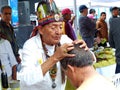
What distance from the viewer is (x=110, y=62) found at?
2.28 metres

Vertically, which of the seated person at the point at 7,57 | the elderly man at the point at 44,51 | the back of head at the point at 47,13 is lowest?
the seated person at the point at 7,57

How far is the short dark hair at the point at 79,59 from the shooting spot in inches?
46.0

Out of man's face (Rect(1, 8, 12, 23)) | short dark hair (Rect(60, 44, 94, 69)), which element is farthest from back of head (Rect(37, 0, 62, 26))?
man's face (Rect(1, 8, 12, 23))

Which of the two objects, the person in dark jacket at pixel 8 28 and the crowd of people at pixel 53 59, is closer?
the crowd of people at pixel 53 59

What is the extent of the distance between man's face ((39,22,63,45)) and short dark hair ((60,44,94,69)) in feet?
1.13

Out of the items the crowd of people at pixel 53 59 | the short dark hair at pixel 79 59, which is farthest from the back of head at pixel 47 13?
the short dark hair at pixel 79 59

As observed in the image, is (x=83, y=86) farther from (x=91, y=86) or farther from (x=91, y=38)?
(x=91, y=38)

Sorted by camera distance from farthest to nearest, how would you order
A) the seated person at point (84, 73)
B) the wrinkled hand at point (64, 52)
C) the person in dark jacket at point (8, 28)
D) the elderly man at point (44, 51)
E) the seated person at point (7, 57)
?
the person in dark jacket at point (8, 28) < the seated person at point (7, 57) < the elderly man at point (44, 51) < the wrinkled hand at point (64, 52) < the seated person at point (84, 73)

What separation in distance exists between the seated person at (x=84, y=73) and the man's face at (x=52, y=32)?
371mm

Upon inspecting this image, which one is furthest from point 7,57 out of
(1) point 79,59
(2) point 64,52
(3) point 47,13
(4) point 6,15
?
(1) point 79,59

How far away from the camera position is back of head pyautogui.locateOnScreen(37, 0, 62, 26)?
1.62m

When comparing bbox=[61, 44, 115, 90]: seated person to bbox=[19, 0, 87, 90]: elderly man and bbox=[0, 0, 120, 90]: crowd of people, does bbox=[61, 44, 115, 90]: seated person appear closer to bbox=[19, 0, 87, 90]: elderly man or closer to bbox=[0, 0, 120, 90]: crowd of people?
bbox=[0, 0, 120, 90]: crowd of people

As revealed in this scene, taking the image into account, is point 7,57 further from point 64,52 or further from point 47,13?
point 64,52

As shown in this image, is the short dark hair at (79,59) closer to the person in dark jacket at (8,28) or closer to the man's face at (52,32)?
the man's face at (52,32)
